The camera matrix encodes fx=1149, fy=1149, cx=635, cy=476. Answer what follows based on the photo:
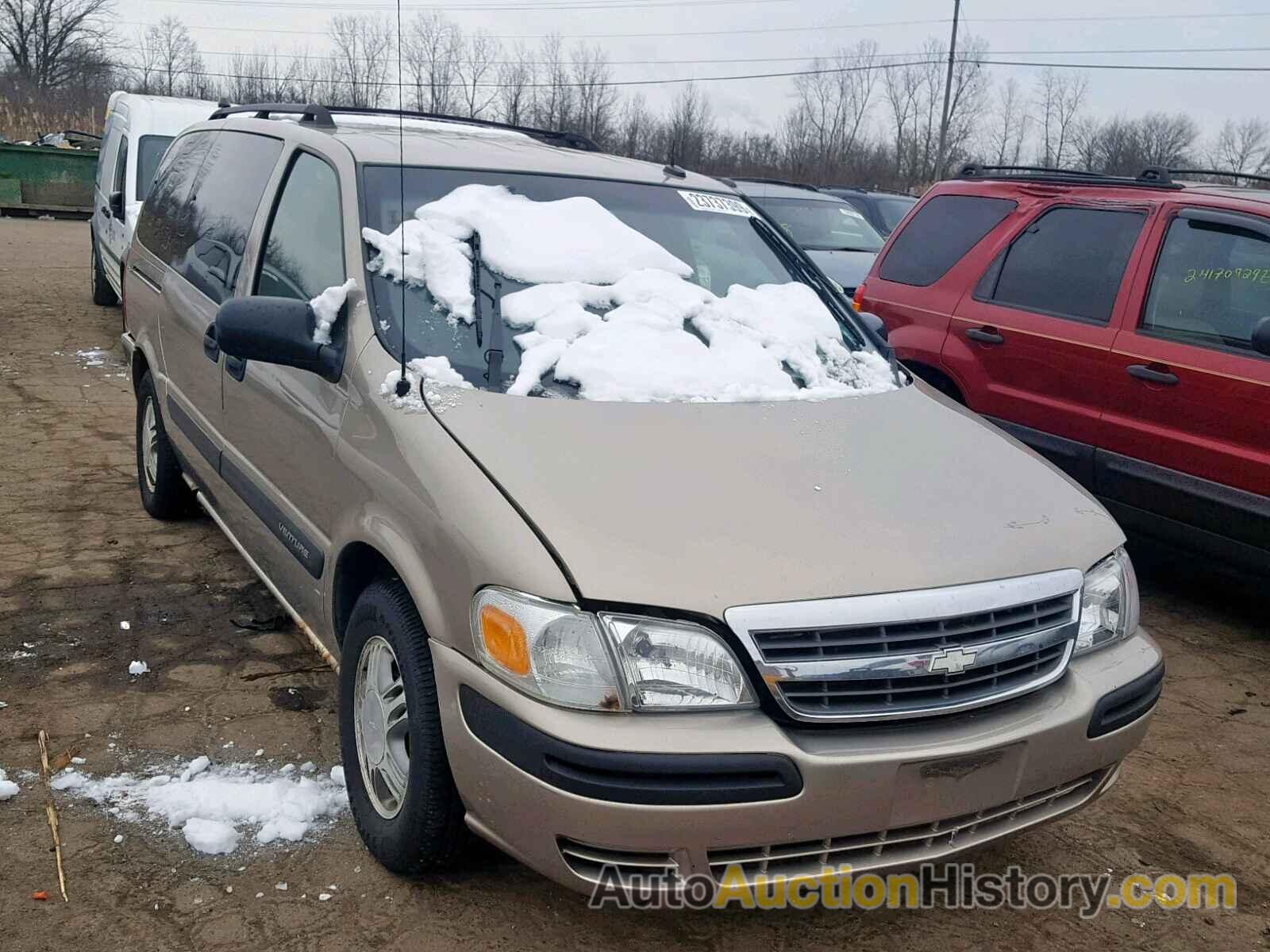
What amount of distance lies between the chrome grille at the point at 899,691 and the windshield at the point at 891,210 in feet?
37.0

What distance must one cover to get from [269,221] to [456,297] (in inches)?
41.4

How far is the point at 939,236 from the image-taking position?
626cm

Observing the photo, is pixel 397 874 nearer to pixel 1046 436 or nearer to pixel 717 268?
pixel 717 268

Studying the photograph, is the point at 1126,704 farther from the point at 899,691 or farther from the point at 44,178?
the point at 44,178

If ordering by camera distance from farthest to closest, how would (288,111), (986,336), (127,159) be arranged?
(127,159), (986,336), (288,111)

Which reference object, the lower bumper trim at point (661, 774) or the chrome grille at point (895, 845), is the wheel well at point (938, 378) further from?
the lower bumper trim at point (661, 774)

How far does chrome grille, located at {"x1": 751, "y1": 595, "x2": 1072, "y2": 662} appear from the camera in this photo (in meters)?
2.24

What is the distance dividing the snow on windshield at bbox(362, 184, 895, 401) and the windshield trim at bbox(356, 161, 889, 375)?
87 millimetres

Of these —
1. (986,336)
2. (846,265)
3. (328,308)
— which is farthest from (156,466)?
(846,265)

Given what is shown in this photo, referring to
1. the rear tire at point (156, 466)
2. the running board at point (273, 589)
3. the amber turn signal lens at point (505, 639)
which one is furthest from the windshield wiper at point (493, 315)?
the rear tire at point (156, 466)

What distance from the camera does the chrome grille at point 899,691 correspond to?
2252 mm

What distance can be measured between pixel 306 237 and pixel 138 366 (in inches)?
88.4

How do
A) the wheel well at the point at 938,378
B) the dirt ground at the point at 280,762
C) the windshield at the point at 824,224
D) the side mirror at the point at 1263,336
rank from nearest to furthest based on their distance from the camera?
the dirt ground at the point at 280,762, the side mirror at the point at 1263,336, the wheel well at the point at 938,378, the windshield at the point at 824,224

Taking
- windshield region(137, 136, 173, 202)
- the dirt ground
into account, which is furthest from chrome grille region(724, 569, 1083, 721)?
windshield region(137, 136, 173, 202)
